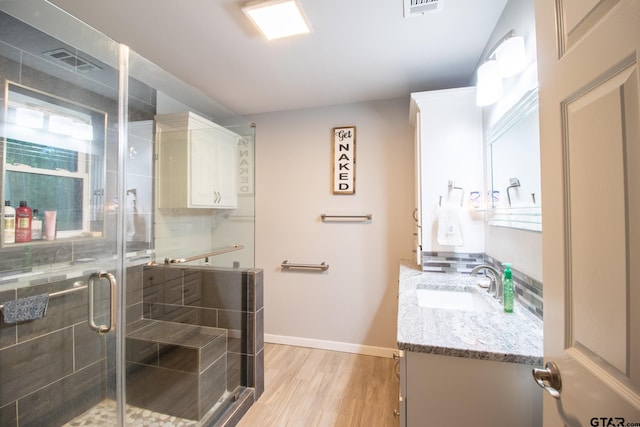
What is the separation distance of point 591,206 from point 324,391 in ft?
6.84

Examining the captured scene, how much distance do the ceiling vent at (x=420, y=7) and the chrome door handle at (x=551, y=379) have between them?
1.64 metres

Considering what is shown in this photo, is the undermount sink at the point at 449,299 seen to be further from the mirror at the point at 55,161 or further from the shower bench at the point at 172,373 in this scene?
the mirror at the point at 55,161

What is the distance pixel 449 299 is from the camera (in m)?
1.63

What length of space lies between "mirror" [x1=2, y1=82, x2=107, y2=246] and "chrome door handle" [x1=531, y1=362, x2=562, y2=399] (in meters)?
2.24

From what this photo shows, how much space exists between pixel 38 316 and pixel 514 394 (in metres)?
2.23

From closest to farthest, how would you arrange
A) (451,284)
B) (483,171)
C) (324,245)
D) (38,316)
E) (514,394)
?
(514,394)
(38,316)
(451,284)
(483,171)
(324,245)

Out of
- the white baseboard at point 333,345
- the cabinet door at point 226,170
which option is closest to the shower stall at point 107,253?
the cabinet door at point 226,170

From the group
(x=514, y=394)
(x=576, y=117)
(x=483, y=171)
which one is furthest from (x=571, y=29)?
(x=483, y=171)

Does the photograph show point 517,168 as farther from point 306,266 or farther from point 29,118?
point 29,118

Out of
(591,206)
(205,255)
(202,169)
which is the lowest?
(205,255)

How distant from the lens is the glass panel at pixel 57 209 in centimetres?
130

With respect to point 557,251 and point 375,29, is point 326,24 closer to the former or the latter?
point 375,29

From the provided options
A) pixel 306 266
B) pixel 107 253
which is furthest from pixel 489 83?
pixel 107 253

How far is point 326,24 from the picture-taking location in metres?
1.53
